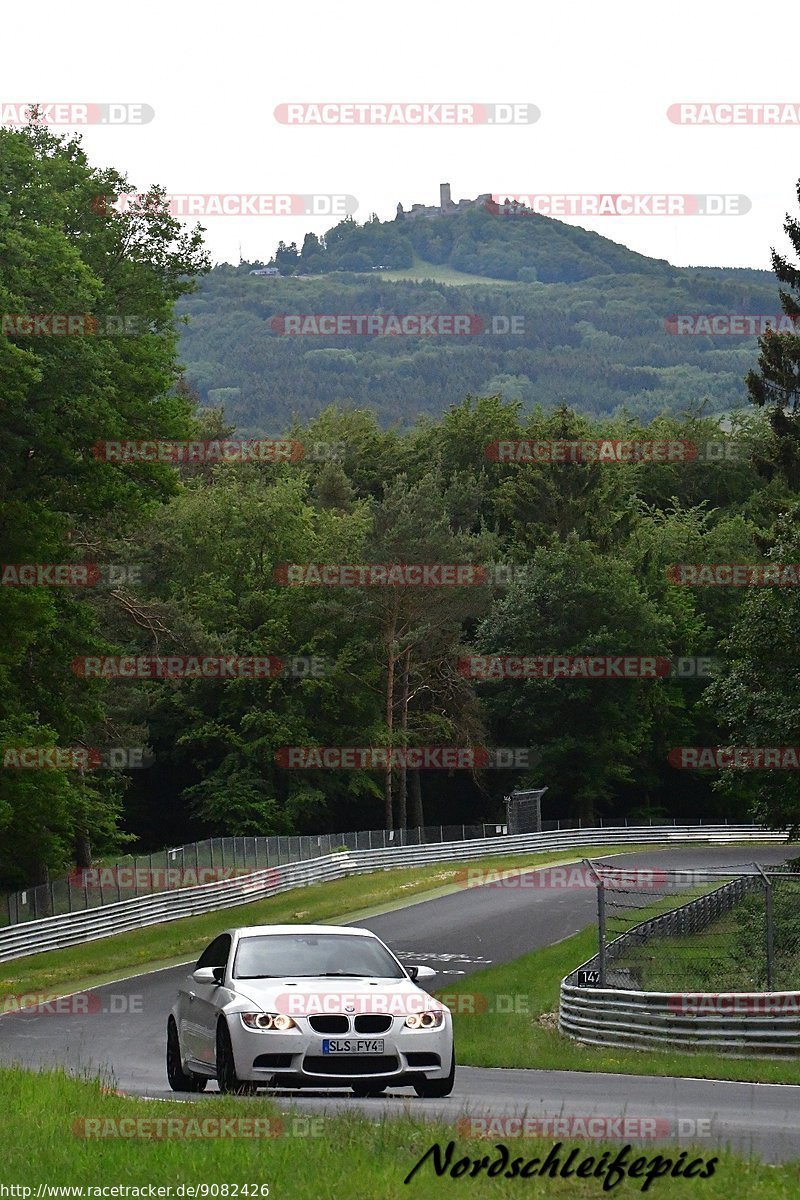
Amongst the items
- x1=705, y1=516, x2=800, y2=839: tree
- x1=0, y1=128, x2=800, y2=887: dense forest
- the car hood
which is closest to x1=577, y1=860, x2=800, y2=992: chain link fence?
x1=705, y1=516, x2=800, y2=839: tree

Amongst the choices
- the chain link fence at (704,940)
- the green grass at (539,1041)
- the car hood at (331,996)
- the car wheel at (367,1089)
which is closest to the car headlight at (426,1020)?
the car hood at (331,996)

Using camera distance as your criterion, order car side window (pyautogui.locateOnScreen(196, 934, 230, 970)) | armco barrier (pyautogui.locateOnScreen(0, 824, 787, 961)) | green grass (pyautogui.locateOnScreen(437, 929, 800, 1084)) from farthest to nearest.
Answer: armco barrier (pyautogui.locateOnScreen(0, 824, 787, 961))
green grass (pyautogui.locateOnScreen(437, 929, 800, 1084))
car side window (pyautogui.locateOnScreen(196, 934, 230, 970))

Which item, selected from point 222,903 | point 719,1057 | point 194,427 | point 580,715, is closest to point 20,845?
point 222,903

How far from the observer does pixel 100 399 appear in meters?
34.2

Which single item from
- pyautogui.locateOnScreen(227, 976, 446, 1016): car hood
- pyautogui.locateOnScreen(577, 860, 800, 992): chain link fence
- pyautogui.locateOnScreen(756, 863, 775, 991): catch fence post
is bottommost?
pyautogui.locateOnScreen(577, 860, 800, 992): chain link fence

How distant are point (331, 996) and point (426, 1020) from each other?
76cm

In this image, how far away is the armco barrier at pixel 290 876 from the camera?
1485 inches

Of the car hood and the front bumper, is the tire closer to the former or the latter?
the front bumper

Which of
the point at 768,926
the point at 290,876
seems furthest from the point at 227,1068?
the point at 290,876

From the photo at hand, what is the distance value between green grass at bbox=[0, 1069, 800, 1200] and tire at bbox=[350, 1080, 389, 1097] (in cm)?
208

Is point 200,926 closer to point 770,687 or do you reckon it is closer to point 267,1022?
point 770,687

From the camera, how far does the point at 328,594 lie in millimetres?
78812

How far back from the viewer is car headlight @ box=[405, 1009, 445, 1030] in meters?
12.9

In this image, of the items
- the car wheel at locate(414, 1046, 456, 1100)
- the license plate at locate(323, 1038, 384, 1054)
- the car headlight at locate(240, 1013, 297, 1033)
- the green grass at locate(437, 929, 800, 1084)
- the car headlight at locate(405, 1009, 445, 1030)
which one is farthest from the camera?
the green grass at locate(437, 929, 800, 1084)
